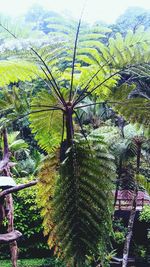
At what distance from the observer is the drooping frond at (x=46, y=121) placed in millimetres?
2261

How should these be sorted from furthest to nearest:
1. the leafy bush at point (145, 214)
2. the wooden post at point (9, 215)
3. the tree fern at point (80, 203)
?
the leafy bush at point (145, 214)
the wooden post at point (9, 215)
the tree fern at point (80, 203)

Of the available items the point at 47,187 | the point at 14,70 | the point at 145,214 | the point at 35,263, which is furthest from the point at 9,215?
the point at 145,214

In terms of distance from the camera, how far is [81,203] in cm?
177

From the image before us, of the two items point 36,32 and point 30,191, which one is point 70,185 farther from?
point 30,191

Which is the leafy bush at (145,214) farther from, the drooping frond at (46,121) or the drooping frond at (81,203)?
the drooping frond at (81,203)

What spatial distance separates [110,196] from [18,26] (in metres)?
1.06

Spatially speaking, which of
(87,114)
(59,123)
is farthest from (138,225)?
(59,123)

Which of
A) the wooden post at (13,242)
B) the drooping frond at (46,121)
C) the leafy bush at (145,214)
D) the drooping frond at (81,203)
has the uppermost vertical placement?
the drooping frond at (46,121)

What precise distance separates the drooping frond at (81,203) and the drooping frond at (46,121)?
19.7 inches

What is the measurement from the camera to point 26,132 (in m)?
12.7

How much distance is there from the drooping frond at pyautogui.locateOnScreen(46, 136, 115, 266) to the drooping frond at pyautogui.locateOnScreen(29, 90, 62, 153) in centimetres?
50

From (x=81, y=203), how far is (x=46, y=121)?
A: 2.63ft

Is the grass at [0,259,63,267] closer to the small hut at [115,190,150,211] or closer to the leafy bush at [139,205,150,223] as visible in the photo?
the small hut at [115,190,150,211]

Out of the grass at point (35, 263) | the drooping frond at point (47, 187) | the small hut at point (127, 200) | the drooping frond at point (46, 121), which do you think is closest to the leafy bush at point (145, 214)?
the small hut at point (127, 200)
